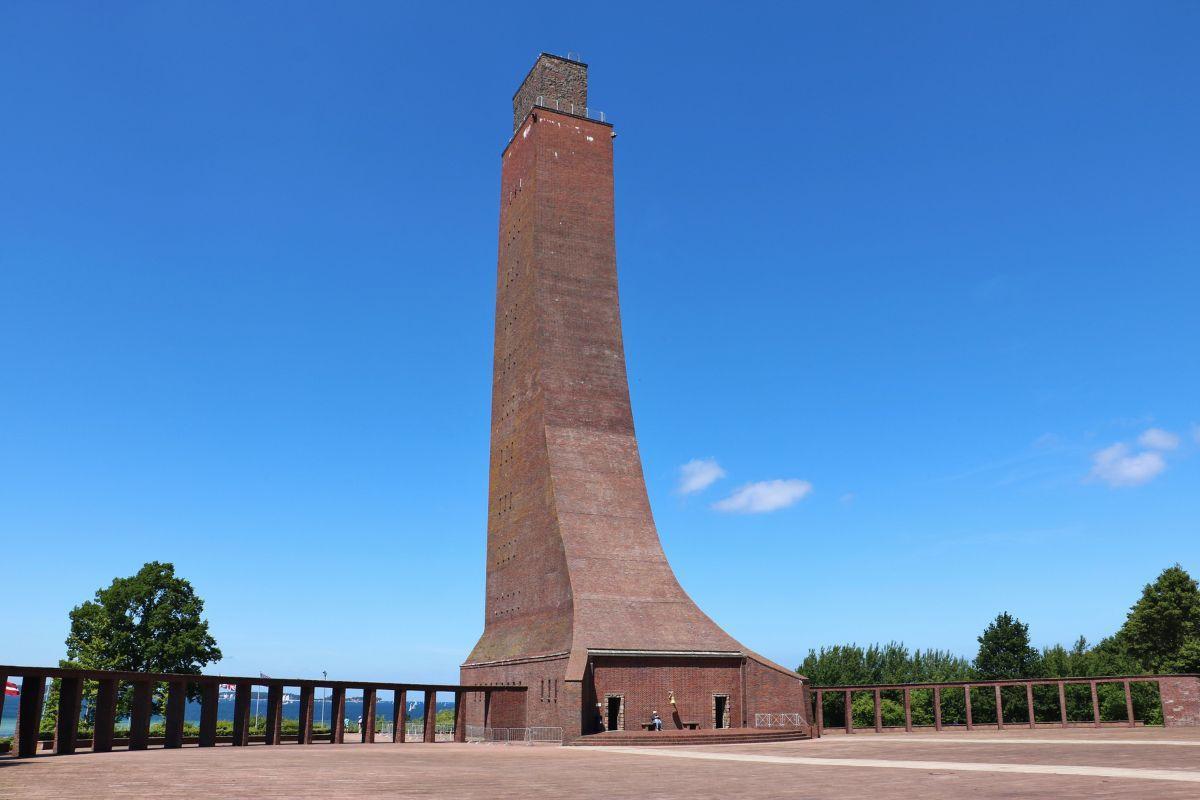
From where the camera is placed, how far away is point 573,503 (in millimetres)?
35562

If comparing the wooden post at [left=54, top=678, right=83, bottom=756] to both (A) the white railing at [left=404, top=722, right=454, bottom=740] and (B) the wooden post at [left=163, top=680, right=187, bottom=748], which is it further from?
(A) the white railing at [left=404, top=722, right=454, bottom=740]

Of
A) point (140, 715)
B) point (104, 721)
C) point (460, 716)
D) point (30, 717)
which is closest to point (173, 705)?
point (140, 715)

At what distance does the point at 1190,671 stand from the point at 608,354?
29958mm

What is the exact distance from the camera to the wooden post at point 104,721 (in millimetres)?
23797

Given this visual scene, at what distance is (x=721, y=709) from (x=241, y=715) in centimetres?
1581

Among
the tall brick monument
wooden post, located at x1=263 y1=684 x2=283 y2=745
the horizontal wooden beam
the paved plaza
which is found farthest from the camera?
the tall brick monument

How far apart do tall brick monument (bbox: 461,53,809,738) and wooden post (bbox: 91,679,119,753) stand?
12651mm

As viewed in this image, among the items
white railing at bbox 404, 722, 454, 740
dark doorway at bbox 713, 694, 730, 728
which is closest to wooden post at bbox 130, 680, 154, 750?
white railing at bbox 404, 722, 454, 740

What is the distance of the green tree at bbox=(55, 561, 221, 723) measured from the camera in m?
40.1

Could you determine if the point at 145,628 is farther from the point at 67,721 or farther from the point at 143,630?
the point at 67,721

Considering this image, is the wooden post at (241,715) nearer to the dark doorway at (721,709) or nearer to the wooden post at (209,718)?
the wooden post at (209,718)

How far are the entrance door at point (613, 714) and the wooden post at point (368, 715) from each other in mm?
8206

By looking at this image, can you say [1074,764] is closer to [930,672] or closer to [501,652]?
[501,652]

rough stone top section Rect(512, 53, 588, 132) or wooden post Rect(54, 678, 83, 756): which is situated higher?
rough stone top section Rect(512, 53, 588, 132)
